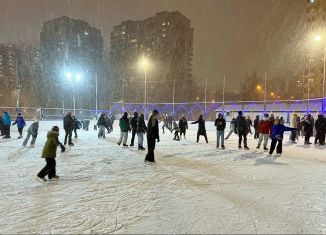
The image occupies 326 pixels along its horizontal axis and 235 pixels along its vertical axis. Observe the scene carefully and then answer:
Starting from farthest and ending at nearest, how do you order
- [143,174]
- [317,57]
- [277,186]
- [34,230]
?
[317,57], [143,174], [277,186], [34,230]

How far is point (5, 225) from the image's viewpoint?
4.72 meters

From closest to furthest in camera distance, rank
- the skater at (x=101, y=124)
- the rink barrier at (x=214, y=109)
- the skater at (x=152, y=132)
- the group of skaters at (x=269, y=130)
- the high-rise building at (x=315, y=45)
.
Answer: the skater at (x=152, y=132)
the group of skaters at (x=269, y=130)
the skater at (x=101, y=124)
the rink barrier at (x=214, y=109)
the high-rise building at (x=315, y=45)

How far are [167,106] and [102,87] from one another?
18.0m

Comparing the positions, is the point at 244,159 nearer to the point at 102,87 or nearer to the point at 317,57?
the point at 102,87

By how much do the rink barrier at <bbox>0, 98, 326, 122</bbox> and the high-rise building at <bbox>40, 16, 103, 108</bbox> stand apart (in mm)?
15177

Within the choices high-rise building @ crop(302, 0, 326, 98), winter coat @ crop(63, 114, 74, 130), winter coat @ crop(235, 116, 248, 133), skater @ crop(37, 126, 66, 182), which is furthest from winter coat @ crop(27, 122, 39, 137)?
high-rise building @ crop(302, 0, 326, 98)

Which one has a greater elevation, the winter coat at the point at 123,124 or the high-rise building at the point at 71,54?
the high-rise building at the point at 71,54

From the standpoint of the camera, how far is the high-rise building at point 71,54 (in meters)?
51.4

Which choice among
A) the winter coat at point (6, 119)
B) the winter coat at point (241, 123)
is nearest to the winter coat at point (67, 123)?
the winter coat at point (6, 119)

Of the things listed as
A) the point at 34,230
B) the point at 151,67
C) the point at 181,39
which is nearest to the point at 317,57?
the point at 151,67

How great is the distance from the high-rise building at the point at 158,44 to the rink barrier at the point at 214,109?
29.4m

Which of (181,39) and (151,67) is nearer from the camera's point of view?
(151,67)

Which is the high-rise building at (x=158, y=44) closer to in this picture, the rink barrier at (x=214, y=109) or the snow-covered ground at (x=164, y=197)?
the rink barrier at (x=214, y=109)

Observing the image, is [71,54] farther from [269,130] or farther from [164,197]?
[164,197]
